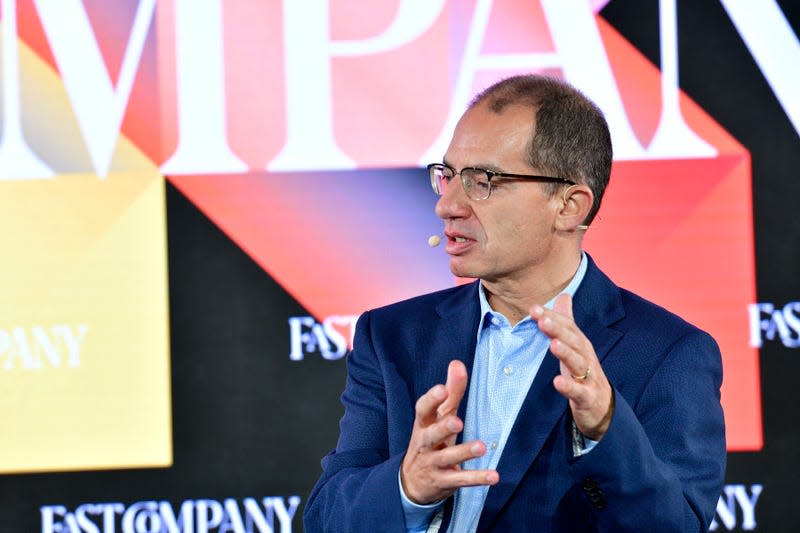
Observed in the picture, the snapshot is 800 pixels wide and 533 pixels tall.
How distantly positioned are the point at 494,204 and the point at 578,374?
541mm

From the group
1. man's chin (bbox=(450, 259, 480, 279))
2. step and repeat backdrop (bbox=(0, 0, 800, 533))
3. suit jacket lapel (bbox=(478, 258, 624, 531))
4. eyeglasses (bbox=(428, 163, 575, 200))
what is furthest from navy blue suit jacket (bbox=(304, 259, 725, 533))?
step and repeat backdrop (bbox=(0, 0, 800, 533))

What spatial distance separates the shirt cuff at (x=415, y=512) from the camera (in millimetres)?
1576

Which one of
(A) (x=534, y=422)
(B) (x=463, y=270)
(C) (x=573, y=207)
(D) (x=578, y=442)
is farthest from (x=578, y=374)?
(C) (x=573, y=207)

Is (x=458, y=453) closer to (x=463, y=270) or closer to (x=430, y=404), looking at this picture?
(x=430, y=404)

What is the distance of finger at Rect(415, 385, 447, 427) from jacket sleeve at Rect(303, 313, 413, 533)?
0.50ft

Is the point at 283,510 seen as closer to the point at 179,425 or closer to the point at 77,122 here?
the point at 179,425

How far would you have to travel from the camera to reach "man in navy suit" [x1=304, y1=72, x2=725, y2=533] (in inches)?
62.0

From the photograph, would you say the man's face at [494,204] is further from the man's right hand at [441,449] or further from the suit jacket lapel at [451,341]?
the man's right hand at [441,449]

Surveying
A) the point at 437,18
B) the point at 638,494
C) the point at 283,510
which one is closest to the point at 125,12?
the point at 437,18

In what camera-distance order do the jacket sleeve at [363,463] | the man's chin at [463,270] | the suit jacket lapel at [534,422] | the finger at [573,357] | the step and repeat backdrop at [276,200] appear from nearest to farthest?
1. the finger at [573,357]
2. the jacket sleeve at [363,463]
3. the suit jacket lapel at [534,422]
4. the man's chin at [463,270]
5. the step and repeat backdrop at [276,200]

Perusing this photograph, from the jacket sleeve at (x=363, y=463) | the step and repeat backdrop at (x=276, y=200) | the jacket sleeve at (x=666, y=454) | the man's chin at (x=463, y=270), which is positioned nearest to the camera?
the jacket sleeve at (x=666, y=454)

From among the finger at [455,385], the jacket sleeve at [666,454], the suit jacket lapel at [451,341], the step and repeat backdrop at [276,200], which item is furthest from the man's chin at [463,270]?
the step and repeat backdrop at [276,200]

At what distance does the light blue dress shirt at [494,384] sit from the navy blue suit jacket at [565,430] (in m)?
0.03

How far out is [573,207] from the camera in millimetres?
1941
